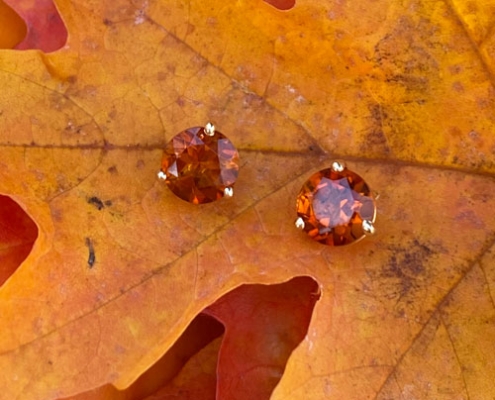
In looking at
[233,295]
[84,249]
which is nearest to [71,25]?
[84,249]

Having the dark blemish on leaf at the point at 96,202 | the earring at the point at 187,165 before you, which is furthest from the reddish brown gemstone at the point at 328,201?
the dark blemish on leaf at the point at 96,202

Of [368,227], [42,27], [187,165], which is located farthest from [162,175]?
[42,27]

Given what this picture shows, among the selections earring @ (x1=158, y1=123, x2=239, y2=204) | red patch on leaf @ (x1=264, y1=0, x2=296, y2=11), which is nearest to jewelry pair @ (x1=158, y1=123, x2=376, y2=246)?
earring @ (x1=158, y1=123, x2=239, y2=204)

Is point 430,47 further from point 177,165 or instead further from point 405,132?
point 177,165

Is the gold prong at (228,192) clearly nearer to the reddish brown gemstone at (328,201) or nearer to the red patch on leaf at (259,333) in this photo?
the reddish brown gemstone at (328,201)

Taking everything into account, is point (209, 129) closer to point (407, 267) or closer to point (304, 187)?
point (304, 187)

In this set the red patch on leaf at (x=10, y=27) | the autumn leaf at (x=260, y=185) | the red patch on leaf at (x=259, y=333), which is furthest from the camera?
the red patch on leaf at (x=10, y=27)

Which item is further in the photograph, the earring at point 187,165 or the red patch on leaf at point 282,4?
the red patch on leaf at point 282,4

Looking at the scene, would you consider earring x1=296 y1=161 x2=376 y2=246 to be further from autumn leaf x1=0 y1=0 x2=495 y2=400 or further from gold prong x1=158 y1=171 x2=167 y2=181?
gold prong x1=158 y1=171 x2=167 y2=181
